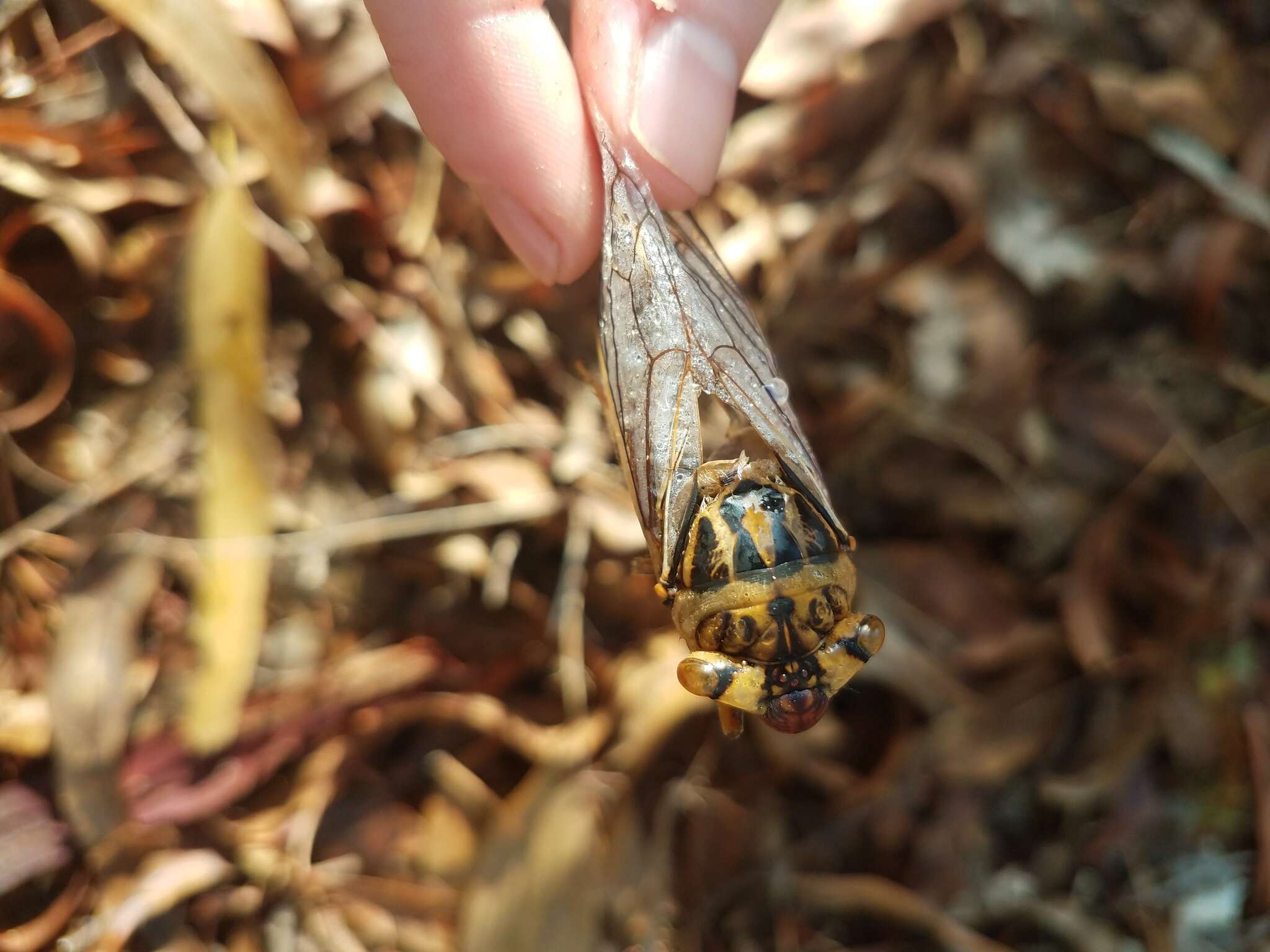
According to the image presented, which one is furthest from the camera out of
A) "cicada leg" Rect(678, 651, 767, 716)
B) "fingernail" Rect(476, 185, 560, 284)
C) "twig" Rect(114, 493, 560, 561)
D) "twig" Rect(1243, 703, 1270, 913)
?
"twig" Rect(114, 493, 560, 561)

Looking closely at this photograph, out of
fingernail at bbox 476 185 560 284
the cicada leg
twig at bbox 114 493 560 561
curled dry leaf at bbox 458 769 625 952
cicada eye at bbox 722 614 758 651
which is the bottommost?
curled dry leaf at bbox 458 769 625 952

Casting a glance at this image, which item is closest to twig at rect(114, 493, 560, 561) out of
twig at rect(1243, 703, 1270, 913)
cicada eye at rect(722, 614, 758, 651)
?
cicada eye at rect(722, 614, 758, 651)

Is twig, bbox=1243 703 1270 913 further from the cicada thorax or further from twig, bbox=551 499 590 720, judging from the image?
twig, bbox=551 499 590 720

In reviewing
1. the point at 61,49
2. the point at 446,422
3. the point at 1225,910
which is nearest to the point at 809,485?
the point at 446,422

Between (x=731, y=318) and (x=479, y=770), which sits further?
(x=479, y=770)

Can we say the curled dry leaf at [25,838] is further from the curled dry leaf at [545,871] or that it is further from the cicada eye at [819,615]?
the cicada eye at [819,615]

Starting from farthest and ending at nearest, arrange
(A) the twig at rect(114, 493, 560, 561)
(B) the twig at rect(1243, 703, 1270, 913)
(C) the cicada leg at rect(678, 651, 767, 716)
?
(A) the twig at rect(114, 493, 560, 561) < (B) the twig at rect(1243, 703, 1270, 913) < (C) the cicada leg at rect(678, 651, 767, 716)

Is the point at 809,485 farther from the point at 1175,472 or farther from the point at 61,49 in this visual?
the point at 61,49

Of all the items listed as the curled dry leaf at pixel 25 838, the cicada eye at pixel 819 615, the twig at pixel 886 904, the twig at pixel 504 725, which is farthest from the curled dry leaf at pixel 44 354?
the twig at pixel 886 904
